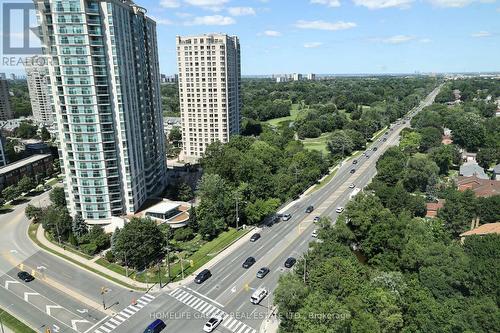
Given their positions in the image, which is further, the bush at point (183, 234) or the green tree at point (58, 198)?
the green tree at point (58, 198)

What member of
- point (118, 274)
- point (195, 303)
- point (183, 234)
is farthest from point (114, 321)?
point (183, 234)

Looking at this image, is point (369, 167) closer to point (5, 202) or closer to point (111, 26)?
point (111, 26)

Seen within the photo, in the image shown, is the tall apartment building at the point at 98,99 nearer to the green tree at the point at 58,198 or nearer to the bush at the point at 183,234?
the green tree at the point at 58,198

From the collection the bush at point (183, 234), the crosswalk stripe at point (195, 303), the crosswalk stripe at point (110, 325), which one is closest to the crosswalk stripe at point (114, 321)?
the crosswalk stripe at point (110, 325)

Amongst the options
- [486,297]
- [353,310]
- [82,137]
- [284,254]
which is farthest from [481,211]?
[82,137]

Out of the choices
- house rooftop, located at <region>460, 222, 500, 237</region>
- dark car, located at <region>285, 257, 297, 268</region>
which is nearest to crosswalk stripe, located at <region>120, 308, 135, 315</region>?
dark car, located at <region>285, 257, 297, 268</region>

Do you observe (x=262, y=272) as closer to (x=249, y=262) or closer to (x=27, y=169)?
(x=249, y=262)

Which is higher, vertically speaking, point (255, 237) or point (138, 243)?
point (138, 243)
